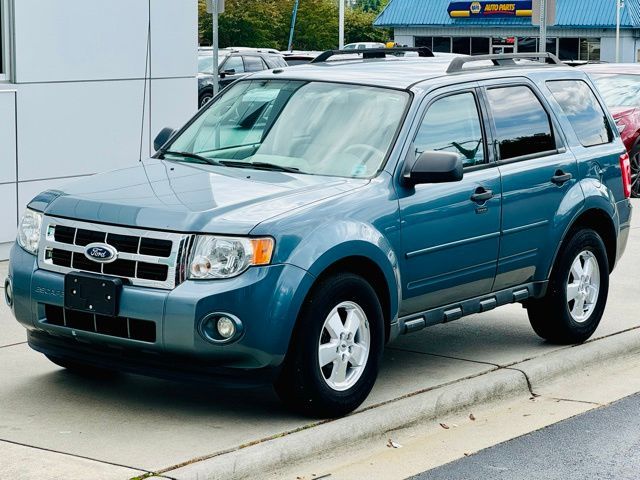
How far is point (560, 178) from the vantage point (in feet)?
26.8

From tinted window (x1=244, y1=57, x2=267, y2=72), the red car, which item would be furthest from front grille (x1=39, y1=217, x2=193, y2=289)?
tinted window (x1=244, y1=57, x2=267, y2=72)

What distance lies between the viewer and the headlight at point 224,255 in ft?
20.3

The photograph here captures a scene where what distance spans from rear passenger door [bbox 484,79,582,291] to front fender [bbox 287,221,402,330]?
1.06 meters

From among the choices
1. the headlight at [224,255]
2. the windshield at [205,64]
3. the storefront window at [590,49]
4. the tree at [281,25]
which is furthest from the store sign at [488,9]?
the headlight at [224,255]

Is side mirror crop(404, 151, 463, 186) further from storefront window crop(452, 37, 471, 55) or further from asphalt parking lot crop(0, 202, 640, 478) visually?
storefront window crop(452, 37, 471, 55)

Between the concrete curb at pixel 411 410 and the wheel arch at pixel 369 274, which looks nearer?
the concrete curb at pixel 411 410

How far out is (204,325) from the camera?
6129 millimetres

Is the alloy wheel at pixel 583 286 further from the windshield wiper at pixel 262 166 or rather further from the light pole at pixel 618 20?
the light pole at pixel 618 20

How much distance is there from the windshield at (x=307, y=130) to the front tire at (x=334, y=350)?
777mm

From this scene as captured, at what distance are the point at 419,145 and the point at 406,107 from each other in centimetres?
22

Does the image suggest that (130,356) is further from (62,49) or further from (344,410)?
(62,49)

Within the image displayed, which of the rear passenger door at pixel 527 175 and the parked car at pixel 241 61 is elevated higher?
the parked car at pixel 241 61

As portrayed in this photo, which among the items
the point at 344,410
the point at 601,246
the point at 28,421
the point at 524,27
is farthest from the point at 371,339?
the point at 524,27

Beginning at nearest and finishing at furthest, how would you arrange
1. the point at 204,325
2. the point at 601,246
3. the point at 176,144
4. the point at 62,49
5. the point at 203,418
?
the point at 204,325, the point at 203,418, the point at 176,144, the point at 601,246, the point at 62,49
